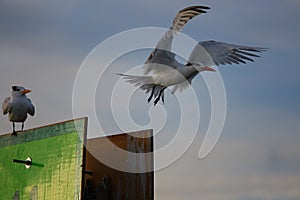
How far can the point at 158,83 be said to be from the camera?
777cm

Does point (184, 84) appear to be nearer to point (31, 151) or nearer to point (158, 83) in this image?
point (158, 83)

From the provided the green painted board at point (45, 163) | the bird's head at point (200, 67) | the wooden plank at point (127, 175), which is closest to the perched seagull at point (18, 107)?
the green painted board at point (45, 163)

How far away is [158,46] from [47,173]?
2002 millimetres

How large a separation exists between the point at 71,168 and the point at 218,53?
229 cm

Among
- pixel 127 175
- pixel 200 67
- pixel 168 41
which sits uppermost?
pixel 168 41

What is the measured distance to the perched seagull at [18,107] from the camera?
10.0m

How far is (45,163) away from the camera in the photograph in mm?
7469

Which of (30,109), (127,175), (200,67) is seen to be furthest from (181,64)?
(30,109)

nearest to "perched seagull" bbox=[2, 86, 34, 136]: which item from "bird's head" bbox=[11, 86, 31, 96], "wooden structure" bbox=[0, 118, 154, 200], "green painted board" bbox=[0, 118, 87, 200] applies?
"bird's head" bbox=[11, 86, 31, 96]

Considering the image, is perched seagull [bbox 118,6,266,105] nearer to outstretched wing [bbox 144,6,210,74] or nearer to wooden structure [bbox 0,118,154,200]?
outstretched wing [bbox 144,6,210,74]

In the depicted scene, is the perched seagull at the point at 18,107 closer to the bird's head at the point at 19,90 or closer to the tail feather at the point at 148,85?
the bird's head at the point at 19,90

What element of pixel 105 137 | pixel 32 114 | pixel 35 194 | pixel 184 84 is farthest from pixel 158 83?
pixel 32 114

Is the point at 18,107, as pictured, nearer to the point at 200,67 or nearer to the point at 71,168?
the point at 71,168

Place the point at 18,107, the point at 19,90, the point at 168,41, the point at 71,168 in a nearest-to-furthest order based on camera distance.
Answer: the point at 71,168 < the point at 168,41 < the point at 18,107 < the point at 19,90
